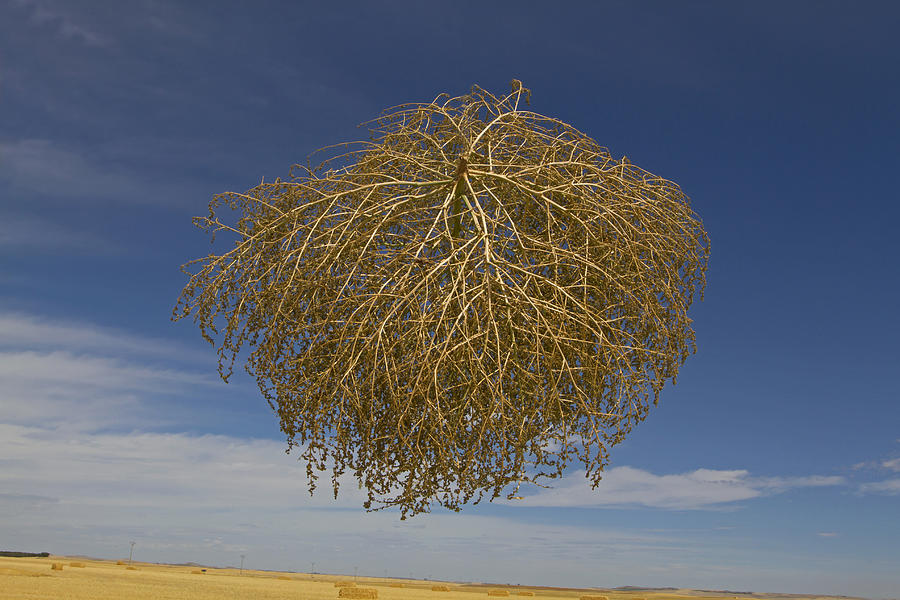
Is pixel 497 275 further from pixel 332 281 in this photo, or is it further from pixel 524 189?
pixel 332 281

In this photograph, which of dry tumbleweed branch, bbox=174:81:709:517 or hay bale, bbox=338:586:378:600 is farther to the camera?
hay bale, bbox=338:586:378:600

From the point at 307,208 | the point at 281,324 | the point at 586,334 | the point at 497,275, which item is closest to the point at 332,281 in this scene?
the point at 281,324

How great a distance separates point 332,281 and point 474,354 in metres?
1.57

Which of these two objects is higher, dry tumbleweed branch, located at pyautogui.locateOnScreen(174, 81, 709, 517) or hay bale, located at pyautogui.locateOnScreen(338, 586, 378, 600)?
dry tumbleweed branch, located at pyautogui.locateOnScreen(174, 81, 709, 517)

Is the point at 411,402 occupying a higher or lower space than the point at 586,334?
lower

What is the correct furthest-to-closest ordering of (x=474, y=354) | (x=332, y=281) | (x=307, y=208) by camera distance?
(x=307, y=208) < (x=332, y=281) < (x=474, y=354)

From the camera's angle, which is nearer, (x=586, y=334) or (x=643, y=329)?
(x=586, y=334)

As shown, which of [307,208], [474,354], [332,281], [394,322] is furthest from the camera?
[307,208]

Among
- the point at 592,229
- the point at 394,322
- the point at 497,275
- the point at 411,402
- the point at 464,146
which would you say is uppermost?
the point at 464,146

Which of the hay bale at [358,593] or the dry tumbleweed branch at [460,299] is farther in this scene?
the hay bale at [358,593]

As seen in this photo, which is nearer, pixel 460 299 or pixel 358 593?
pixel 460 299

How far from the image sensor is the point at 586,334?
18.1ft

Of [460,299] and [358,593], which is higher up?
[460,299]

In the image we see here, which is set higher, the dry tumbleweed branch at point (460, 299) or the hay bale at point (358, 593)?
the dry tumbleweed branch at point (460, 299)
